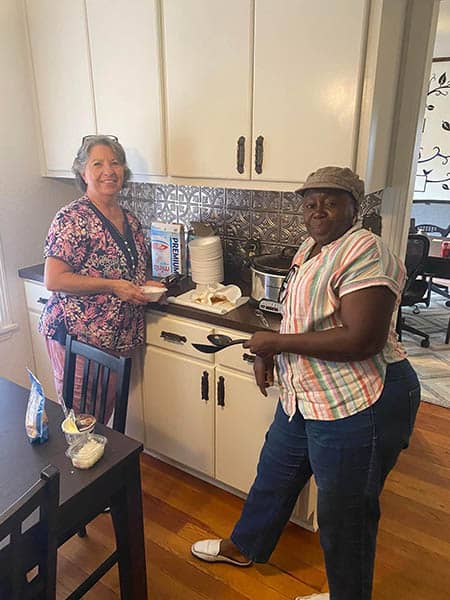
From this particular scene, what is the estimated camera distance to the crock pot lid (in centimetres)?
182

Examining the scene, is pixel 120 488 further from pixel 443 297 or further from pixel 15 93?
pixel 443 297

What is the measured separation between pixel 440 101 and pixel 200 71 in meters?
4.00

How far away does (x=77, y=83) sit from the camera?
85.8 inches

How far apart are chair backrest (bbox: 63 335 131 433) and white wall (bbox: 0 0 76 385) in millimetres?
1041

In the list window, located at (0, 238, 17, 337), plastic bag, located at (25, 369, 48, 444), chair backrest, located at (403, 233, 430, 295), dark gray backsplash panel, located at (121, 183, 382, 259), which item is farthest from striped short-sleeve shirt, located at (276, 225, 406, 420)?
chair backrest, located at (403, 233, 430, 295)

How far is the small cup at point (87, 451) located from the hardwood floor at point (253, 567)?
822mm

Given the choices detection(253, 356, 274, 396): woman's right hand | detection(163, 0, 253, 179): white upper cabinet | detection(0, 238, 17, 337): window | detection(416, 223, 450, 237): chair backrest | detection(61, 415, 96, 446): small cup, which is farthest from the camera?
detection(416, 223, 450, 237): chair backrest

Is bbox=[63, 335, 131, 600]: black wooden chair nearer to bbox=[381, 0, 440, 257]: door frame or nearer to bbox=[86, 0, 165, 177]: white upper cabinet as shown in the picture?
bbox=[86, 0, 165, 177]: white upper cabinet

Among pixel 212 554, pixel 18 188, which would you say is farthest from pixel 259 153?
pixel 212 554

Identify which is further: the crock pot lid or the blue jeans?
the crock pot lid

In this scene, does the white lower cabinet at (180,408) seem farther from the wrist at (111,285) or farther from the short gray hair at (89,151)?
the short gray hair at (89,151)

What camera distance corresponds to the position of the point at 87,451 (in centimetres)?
116

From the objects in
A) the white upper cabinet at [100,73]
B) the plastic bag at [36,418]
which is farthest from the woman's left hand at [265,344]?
the white upper cabinet at [100,73]

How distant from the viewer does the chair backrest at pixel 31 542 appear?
2.54 feet
